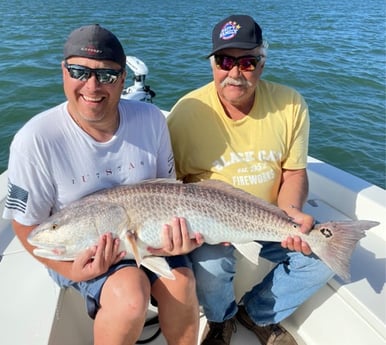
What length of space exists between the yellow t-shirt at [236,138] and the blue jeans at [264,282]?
18.0 inches

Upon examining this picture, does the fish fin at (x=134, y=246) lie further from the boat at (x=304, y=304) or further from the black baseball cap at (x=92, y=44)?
the black baseball cap at (x=92, y=44)

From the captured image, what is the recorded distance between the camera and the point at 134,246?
91.1 inches

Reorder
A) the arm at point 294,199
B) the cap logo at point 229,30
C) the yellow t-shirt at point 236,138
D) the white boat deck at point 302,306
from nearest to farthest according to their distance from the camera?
A: 1. the white boat deck at point 302,306
2. the arm at point 294,199
3. the cap logo at point 229,30
4. the yellow t-shirt at point 236,138

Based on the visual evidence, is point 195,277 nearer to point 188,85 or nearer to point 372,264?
point 372,264

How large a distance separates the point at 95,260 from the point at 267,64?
10.4m

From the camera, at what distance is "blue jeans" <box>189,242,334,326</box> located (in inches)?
102

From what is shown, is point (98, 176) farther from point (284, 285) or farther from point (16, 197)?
point (284, 285)

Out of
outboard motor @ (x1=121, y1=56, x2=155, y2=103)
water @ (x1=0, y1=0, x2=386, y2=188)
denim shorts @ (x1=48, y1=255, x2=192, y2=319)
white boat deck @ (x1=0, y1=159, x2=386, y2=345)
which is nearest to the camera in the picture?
denim shorts @ (x1=48, y1=255, x2=192, y2=319)

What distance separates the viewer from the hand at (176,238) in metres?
2.36

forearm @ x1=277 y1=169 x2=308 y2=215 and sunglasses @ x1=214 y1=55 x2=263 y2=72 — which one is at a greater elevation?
sunglasses @ x1=214 y1=55 x2=263 y2=72

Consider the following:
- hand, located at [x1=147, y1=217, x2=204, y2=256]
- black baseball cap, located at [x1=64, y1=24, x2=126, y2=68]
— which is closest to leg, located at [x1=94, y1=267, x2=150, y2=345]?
hand, located at [x1=147, y1=217, x2=204, y2=256]

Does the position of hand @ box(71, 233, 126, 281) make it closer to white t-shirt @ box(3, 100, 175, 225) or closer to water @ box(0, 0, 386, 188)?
white t-shirt @ box(3, 100, 175, 225)

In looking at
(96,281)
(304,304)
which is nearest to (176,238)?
(96,281)

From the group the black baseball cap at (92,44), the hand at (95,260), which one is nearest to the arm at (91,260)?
the hand at (95,260)
